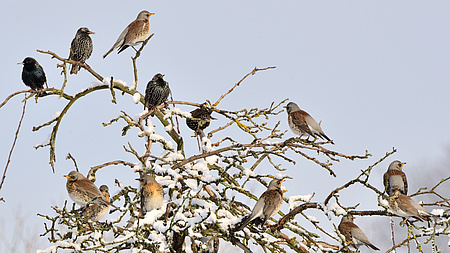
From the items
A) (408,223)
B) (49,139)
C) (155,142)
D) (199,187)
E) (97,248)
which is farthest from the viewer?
(49,139)

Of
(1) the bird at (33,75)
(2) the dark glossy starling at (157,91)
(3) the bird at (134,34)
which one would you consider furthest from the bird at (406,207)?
(1) the bird at (33,75)

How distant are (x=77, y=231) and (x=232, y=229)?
125 cm

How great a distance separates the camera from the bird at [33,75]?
26.7 feet

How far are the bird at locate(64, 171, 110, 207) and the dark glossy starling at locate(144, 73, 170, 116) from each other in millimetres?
1480

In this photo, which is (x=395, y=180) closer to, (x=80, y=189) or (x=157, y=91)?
(x=157, y=91)

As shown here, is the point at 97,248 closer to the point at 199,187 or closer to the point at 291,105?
the point at 199,187

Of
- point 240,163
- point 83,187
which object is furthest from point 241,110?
point 83,187

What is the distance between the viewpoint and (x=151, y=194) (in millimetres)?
4574

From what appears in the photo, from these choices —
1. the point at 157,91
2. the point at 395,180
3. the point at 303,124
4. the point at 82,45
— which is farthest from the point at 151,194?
the point at 82,45

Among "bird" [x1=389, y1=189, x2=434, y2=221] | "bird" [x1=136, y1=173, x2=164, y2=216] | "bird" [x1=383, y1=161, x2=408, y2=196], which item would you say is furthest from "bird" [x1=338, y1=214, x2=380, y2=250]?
"bird" [x1=136, y1=173, x2=164, y2=216]

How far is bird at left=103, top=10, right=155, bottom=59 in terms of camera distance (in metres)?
7.00

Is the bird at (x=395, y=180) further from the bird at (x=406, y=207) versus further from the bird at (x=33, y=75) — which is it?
the bird at (x=33, y=75)

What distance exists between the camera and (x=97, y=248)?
4.00m

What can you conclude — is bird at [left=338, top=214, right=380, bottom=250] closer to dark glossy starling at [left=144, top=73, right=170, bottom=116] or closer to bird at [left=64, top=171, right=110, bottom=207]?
bird at [left=64, top=171, right=110, bottom=207]
